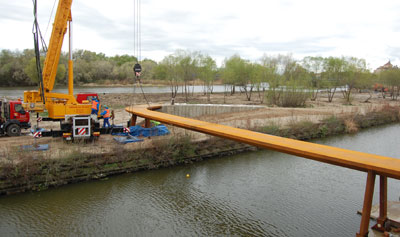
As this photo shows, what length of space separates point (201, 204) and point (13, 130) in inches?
459

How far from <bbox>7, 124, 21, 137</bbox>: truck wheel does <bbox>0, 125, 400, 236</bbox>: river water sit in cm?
636

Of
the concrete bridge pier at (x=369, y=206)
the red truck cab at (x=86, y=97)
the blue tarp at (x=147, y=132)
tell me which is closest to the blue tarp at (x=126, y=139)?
the blue tarp at (x=147, y=132)

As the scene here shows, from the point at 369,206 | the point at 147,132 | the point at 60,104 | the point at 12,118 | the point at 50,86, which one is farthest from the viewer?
the point at 147,132

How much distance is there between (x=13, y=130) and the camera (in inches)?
649

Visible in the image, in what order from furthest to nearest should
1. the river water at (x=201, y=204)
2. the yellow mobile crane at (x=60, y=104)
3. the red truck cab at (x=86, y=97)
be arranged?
the red truck cab at (x=86, y=97)
the yellow mobile crane at (x=60, y=104)
the river water at (x=201, y=204)

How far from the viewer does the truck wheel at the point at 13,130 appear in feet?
53.8

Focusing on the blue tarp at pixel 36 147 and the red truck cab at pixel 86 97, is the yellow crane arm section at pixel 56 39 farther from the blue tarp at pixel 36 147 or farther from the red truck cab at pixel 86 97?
the blue tarp at pixel 36 147

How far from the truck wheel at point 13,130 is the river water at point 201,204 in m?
6.36

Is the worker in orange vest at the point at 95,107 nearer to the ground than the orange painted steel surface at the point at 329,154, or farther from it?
farther from it

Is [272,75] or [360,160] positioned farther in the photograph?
[272,75]

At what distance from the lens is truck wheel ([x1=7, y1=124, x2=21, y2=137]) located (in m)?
16.4

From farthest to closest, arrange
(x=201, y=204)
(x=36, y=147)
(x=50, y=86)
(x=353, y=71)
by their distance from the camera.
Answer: (x=353, y=71) → (x=50, y=86) → (x=36, y=147) → (x=201, y=204)

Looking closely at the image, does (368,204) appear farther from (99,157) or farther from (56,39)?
(56,39)

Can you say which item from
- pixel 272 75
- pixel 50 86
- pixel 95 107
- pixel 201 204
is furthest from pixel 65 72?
pixel 201 204
